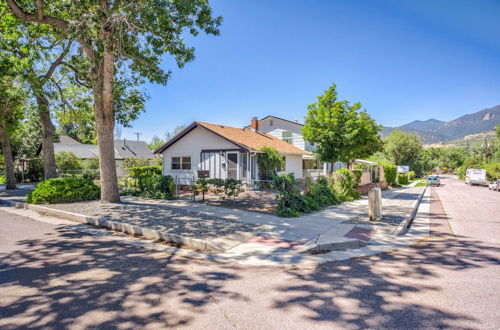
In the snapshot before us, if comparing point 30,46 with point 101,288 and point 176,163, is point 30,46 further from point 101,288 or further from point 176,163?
point 101,288

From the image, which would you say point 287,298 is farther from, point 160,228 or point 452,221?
point 452,221

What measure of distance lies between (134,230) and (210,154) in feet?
36.8

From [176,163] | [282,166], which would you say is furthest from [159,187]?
[282,166]

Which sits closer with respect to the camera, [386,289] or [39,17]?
[386,289]

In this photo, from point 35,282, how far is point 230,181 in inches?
320

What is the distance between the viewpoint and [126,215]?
28.3 feet

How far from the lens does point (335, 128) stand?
53.4 feet

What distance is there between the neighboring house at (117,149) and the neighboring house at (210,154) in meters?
14.7

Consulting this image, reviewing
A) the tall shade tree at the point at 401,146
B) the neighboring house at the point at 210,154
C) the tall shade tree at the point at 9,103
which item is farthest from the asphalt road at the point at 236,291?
the tall shade tree at the point at 401,146

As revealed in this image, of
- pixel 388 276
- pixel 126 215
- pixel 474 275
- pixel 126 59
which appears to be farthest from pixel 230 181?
pixel 474 275

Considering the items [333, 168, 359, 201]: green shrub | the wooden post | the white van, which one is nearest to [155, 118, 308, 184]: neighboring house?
[333, 168, 359, 201]: green shrub

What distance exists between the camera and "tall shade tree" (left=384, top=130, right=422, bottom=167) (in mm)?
48531

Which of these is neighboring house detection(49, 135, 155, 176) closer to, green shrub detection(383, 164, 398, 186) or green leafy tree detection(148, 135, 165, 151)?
green leafy tree detection(148, 135, 165, 151)

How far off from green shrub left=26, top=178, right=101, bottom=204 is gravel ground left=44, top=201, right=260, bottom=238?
0.62m
